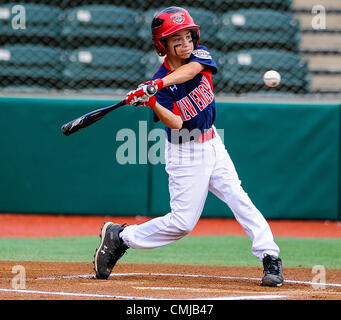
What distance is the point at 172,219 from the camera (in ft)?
15.9

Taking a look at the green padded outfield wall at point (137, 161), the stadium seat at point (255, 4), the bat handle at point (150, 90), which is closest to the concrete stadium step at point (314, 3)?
Result: the stadium seat at point (255, 4)

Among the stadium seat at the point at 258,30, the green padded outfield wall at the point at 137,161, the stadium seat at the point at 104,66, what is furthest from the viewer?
the stadium seat at the point at 258,30

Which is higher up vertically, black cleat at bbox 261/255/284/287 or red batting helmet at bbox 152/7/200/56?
red batting helmet at bbox 152/7/200/56

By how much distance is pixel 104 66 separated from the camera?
9.88 meters

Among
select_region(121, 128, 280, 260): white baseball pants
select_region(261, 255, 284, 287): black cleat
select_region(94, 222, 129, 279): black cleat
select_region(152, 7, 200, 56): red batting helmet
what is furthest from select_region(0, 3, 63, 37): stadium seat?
select_region(261, 255, 284, 287): black cleat

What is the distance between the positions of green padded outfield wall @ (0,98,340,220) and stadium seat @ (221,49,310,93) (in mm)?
→ 890

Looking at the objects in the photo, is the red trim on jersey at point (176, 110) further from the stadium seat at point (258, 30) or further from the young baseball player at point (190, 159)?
the stadium seat at point (258, 30)

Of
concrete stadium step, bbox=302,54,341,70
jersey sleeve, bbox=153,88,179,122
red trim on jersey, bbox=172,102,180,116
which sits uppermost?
concrete stadium step, bbox=302,54,341,70

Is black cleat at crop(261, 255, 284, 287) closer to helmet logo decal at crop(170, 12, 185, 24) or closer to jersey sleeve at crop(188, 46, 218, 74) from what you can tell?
jersey sleeve at crop(188, 46, 218, 74)

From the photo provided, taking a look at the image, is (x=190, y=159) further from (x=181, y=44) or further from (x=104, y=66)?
(x=104, y=66)

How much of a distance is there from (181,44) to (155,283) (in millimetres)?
1534

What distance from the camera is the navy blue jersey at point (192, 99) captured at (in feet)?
15.9

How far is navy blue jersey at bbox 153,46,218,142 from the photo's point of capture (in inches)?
191

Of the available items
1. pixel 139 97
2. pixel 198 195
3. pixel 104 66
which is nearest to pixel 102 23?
pixel 104 66
